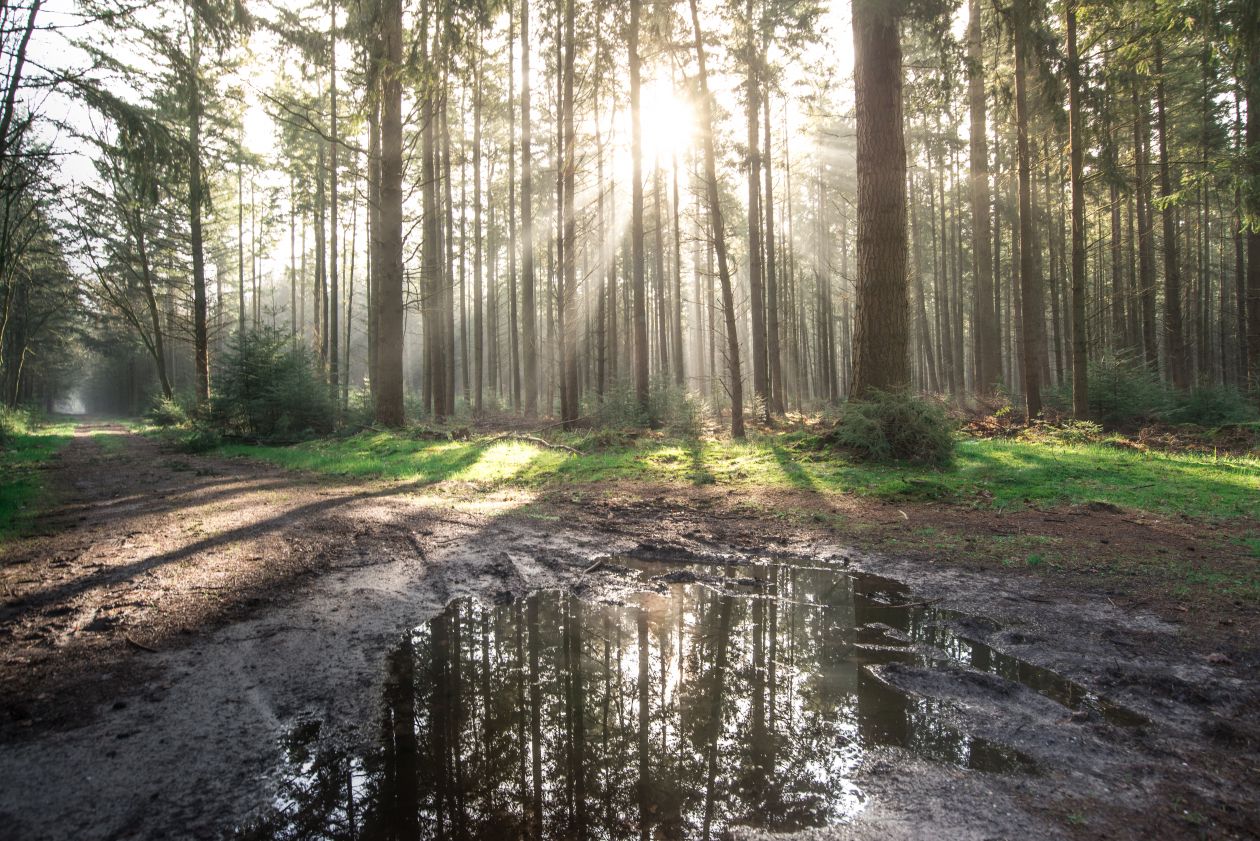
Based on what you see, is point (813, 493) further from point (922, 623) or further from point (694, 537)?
point (922, 623)

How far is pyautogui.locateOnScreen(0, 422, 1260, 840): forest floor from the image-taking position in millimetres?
2000

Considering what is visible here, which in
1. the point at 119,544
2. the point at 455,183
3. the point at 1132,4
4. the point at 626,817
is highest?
the point at 455,183

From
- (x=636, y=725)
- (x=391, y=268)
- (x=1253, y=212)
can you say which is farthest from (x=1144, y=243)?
(x=636, y=725)

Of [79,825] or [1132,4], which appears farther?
[1132,4]

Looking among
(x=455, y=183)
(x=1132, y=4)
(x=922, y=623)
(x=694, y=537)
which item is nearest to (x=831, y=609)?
(x=922, y=623)

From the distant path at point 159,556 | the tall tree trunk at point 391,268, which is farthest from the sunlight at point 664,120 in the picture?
the distant path at point 159,556

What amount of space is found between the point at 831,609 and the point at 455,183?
2801 cm

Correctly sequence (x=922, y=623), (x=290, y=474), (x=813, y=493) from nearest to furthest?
(x=922, y=623) < (x=813, y=493) < (x=290, y=474)

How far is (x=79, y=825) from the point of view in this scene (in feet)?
5.87

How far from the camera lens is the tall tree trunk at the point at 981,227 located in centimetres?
1697

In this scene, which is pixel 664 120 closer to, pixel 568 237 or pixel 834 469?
pixel 568 237

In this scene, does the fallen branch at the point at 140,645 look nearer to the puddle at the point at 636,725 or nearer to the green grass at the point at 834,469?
the puddle at the point at 636,725

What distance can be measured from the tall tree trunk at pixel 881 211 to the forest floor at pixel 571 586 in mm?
1915

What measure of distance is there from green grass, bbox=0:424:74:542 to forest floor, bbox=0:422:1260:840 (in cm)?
25
